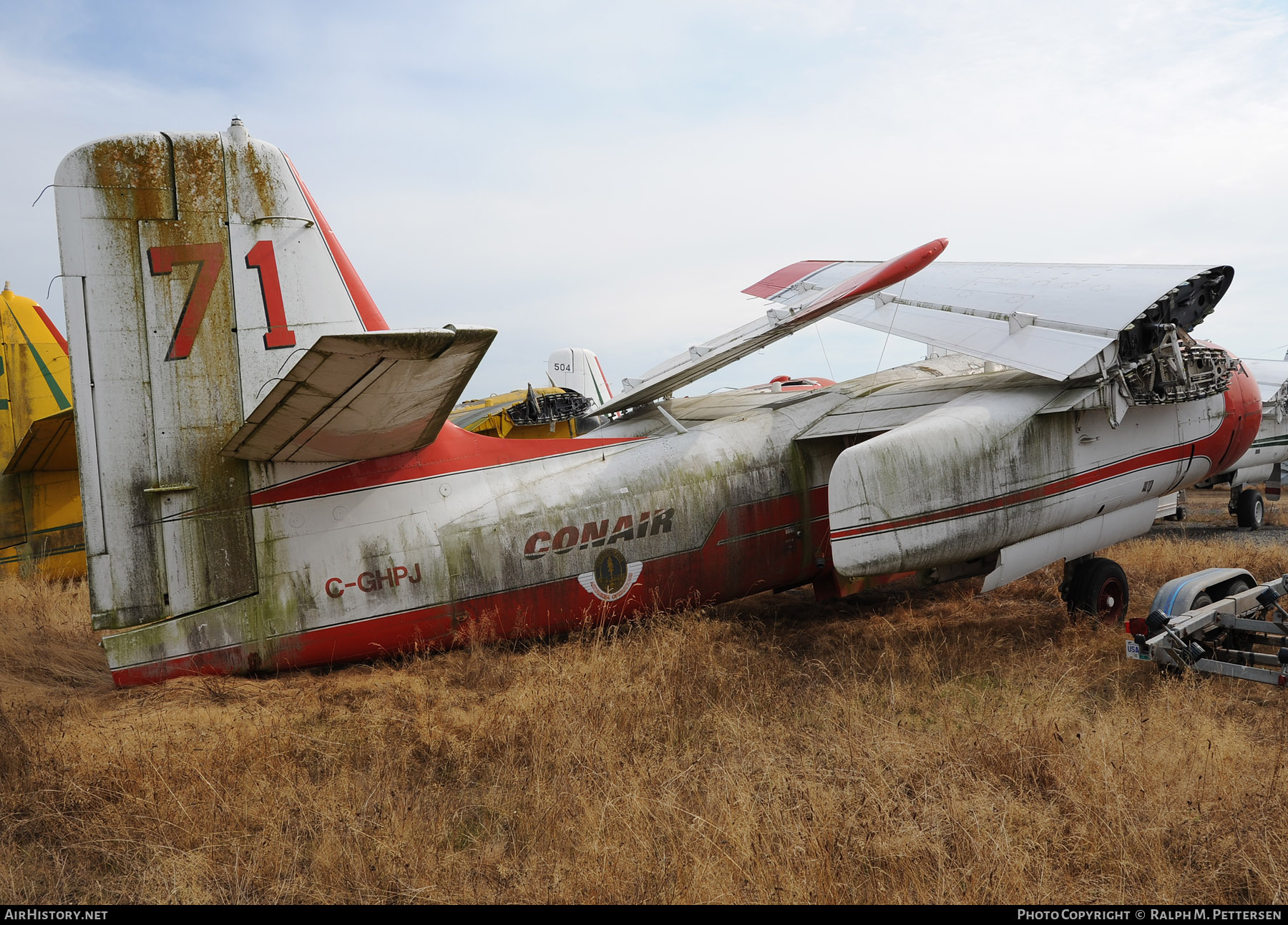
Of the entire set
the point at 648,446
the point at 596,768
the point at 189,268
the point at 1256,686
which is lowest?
the point at 1256,686

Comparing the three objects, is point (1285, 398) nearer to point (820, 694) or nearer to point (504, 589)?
point (820, 694)

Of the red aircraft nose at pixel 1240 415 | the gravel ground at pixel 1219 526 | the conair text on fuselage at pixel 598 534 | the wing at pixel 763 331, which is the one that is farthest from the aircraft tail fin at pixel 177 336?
the gravel ground at pixel 1219 526

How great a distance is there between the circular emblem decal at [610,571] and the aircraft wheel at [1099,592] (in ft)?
18.2

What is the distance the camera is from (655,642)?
791 cm

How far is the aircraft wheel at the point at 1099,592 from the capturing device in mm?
9832

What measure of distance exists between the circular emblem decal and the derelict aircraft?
0.9 inches

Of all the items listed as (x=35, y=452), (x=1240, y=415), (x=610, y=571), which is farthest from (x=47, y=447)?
(x=1240, y=415)

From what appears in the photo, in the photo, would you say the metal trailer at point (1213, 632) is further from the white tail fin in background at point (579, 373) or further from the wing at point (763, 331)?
the white tail fin in background at point (579, 373)

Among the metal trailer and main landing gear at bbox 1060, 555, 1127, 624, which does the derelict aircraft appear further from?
the metal trailer

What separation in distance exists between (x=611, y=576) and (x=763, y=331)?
138 inches

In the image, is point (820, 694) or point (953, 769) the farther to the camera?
point (820, 694)

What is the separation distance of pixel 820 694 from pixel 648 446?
3296mm

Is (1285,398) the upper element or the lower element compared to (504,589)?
upper

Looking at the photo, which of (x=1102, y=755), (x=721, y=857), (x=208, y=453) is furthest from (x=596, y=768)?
(x=208, y=453)
